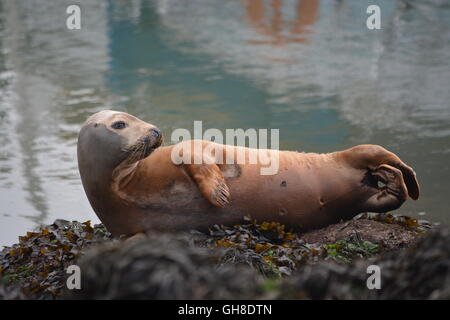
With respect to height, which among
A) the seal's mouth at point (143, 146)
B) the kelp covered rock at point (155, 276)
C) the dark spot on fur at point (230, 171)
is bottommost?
the dark spot on fur at point (230, 171)

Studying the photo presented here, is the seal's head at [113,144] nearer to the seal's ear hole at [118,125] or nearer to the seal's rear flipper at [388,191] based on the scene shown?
the seal's ear hole at [118,125]

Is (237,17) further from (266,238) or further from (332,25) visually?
(266,238)

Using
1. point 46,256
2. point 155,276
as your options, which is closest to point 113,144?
point 46,256

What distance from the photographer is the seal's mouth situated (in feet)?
14.1

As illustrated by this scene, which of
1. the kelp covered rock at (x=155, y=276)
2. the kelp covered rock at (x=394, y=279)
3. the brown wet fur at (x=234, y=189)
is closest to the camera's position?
the kelp covered rock at (x=155, y=276)

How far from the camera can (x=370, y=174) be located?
4.81 metres

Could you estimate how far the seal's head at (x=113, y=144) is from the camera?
4320 millimetres

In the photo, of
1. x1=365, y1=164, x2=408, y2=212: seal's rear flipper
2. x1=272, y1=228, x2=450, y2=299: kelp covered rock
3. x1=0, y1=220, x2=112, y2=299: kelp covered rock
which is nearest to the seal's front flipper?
x1=0, y1=220, x2=112, y2=299: kelp covered rock

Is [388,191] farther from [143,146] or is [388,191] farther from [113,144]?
[113,144]

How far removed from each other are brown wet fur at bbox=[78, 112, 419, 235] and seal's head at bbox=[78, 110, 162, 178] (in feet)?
0.03

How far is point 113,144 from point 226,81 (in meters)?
6.75

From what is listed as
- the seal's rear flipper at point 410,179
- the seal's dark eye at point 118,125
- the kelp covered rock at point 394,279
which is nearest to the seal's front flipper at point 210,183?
the seal's dark eye at point 118,125

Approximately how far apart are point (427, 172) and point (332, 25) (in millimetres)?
8699

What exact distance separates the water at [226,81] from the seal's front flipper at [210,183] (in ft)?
7.54
